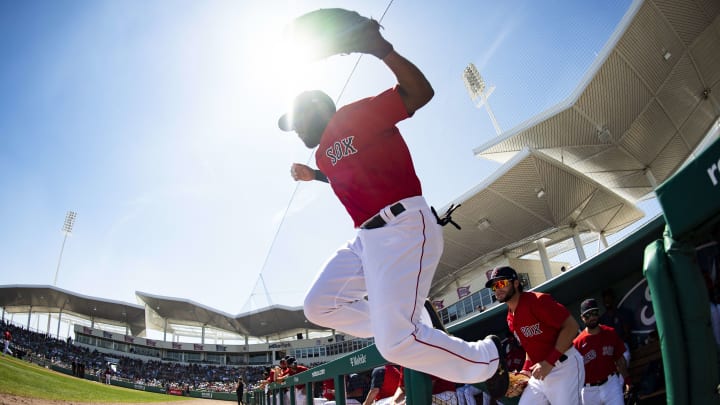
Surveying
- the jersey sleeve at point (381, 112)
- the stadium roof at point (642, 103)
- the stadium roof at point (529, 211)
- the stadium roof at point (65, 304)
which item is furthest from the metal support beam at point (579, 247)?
the stadium roof at point (65, 304)

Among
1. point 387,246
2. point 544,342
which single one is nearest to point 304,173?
point 387,246

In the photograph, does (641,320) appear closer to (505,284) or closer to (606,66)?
(505,284)

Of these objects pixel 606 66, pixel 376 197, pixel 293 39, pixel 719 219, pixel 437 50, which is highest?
pixel 606 66

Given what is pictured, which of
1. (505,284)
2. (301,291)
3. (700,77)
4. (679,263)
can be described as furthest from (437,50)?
(700,77)

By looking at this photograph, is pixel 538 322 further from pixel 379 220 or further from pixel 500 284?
pixel 379 220

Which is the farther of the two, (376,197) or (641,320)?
(641,320)

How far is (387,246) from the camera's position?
1.79 m

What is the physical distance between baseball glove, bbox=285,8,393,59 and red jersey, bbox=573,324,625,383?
121 inches

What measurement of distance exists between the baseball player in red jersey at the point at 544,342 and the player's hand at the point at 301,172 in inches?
58.7

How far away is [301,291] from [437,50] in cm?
545

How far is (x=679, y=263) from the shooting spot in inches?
30.8

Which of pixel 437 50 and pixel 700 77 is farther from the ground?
pixel 700 77

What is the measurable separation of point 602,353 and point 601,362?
9 centimetres

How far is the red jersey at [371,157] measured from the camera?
190cm
